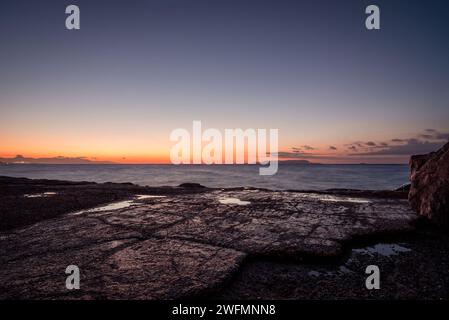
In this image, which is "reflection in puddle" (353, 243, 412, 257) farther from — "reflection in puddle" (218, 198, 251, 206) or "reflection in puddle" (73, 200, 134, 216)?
"reflection in puddle" (73, 200, 134, 216)

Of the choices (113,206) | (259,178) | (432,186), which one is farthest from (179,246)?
(259,178)

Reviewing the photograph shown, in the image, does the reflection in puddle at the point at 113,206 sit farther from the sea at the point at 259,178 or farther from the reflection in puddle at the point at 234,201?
the sea at the point at 259,178

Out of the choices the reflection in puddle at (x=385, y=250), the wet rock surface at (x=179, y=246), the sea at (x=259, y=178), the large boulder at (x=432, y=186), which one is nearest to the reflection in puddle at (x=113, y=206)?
the wet rock surface at (x=179, y=246)

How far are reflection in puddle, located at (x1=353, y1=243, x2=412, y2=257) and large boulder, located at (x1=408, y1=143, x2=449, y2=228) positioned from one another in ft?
3.74

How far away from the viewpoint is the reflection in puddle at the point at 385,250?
3.17 metres

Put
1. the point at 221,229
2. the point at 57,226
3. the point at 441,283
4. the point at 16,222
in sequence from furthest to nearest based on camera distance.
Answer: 1. the point at 16,222
2. the point at 57,226
3. the point at 221,229
4. the point at 441,283

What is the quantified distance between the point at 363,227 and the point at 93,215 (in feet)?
14.1

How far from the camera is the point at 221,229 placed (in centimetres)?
391

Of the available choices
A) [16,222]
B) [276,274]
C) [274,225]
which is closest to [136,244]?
[276,274]

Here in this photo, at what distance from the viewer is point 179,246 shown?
10.5 feet

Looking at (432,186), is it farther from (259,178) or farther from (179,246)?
(259,178)
